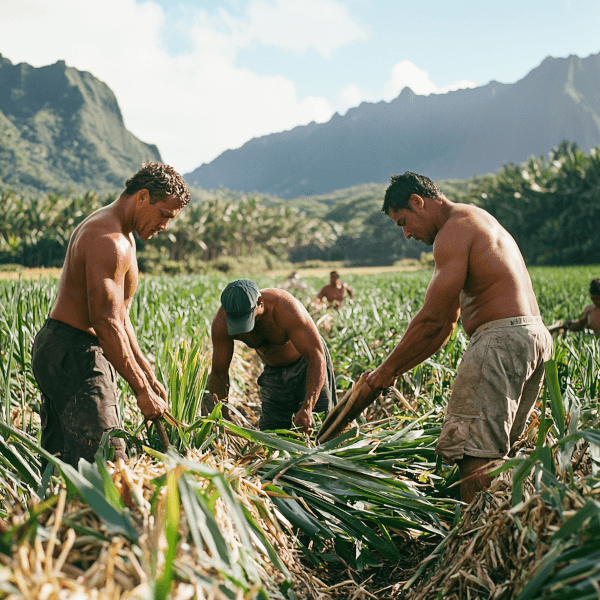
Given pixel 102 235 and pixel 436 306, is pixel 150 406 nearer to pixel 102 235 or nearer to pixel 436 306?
pixel 102 235

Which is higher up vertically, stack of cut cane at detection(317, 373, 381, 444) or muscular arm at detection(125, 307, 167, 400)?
muscular arm at detection(125, 307, 167, 400)

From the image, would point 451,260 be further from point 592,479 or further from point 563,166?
point 563,166

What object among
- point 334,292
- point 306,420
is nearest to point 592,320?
point 306,420

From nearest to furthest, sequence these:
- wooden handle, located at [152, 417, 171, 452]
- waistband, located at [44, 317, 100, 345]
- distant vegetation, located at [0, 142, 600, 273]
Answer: wooden handle, located at [152, 417, 171, 452]
waistband, located at [44, 317, 100, 345]
distant vegetation, located at [0, 142, 600, 273]

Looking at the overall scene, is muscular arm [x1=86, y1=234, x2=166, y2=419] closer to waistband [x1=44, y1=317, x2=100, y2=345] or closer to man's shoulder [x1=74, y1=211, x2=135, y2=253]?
man's shoulder [x1=74, y1=211, x2=135, y2=253]

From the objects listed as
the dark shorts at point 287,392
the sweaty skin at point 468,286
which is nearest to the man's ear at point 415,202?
the sweaty skin at point 468,286

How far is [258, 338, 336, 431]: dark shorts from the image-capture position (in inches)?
132

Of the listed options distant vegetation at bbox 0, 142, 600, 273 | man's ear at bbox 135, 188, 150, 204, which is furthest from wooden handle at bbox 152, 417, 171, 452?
distant vegetation at bbox 0, 142, 600, 273

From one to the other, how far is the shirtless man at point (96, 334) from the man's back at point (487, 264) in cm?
144

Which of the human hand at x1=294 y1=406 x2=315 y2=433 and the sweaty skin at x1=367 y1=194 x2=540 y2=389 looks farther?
the human hand at x1=294 y1=406 x2=315 y2=433

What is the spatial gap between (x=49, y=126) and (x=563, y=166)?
120047 millimetres

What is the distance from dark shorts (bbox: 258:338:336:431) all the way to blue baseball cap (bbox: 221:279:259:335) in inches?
29.2

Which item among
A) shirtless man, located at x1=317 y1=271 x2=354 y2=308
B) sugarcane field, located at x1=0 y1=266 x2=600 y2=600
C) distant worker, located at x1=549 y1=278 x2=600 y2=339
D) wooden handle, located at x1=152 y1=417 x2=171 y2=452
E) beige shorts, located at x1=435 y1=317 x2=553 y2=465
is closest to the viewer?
sugarcane field, located at x1=0 y1=266 x2=600 y2=600

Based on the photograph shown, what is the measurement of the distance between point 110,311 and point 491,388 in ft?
5.91
